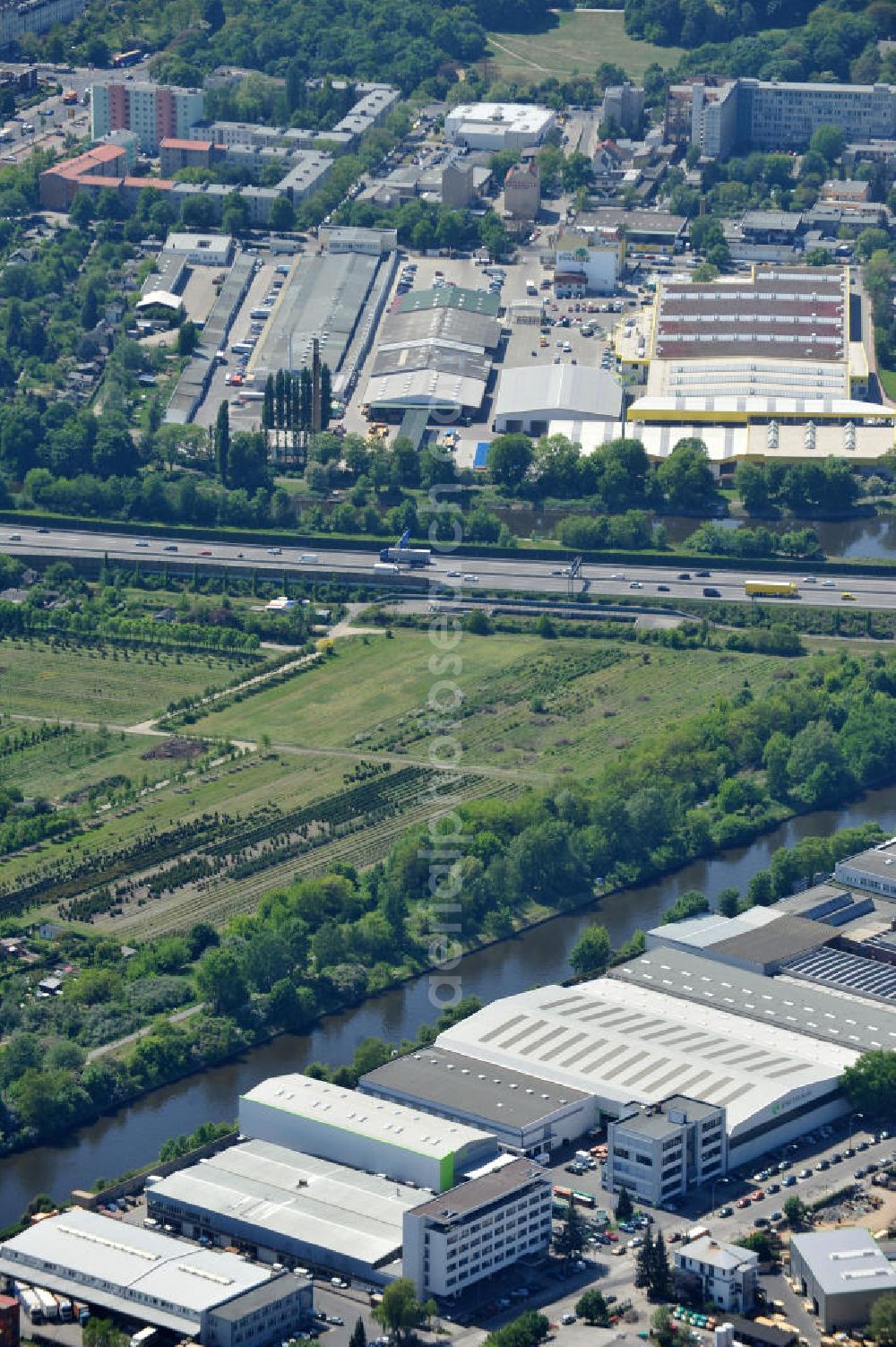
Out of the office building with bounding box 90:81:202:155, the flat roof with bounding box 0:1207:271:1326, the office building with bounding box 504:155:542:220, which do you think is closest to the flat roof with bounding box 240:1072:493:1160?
the flat roof with bounding box 0:1207:271:1326

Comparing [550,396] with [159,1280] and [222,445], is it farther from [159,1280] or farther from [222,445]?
[159,1280]

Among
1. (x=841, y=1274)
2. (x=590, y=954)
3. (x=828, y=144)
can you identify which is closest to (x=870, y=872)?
(x=590, y=954)

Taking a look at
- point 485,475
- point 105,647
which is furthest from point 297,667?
point 485,475

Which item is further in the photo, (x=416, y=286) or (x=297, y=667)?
(x=416, y=286)

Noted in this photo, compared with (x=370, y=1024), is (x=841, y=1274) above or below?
below

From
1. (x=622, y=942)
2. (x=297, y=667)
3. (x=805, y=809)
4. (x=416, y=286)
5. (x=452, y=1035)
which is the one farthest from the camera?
(x=416, y=286)

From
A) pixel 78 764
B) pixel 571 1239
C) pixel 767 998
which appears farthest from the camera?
pixel 78 764

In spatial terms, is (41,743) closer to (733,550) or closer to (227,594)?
(227,594)
